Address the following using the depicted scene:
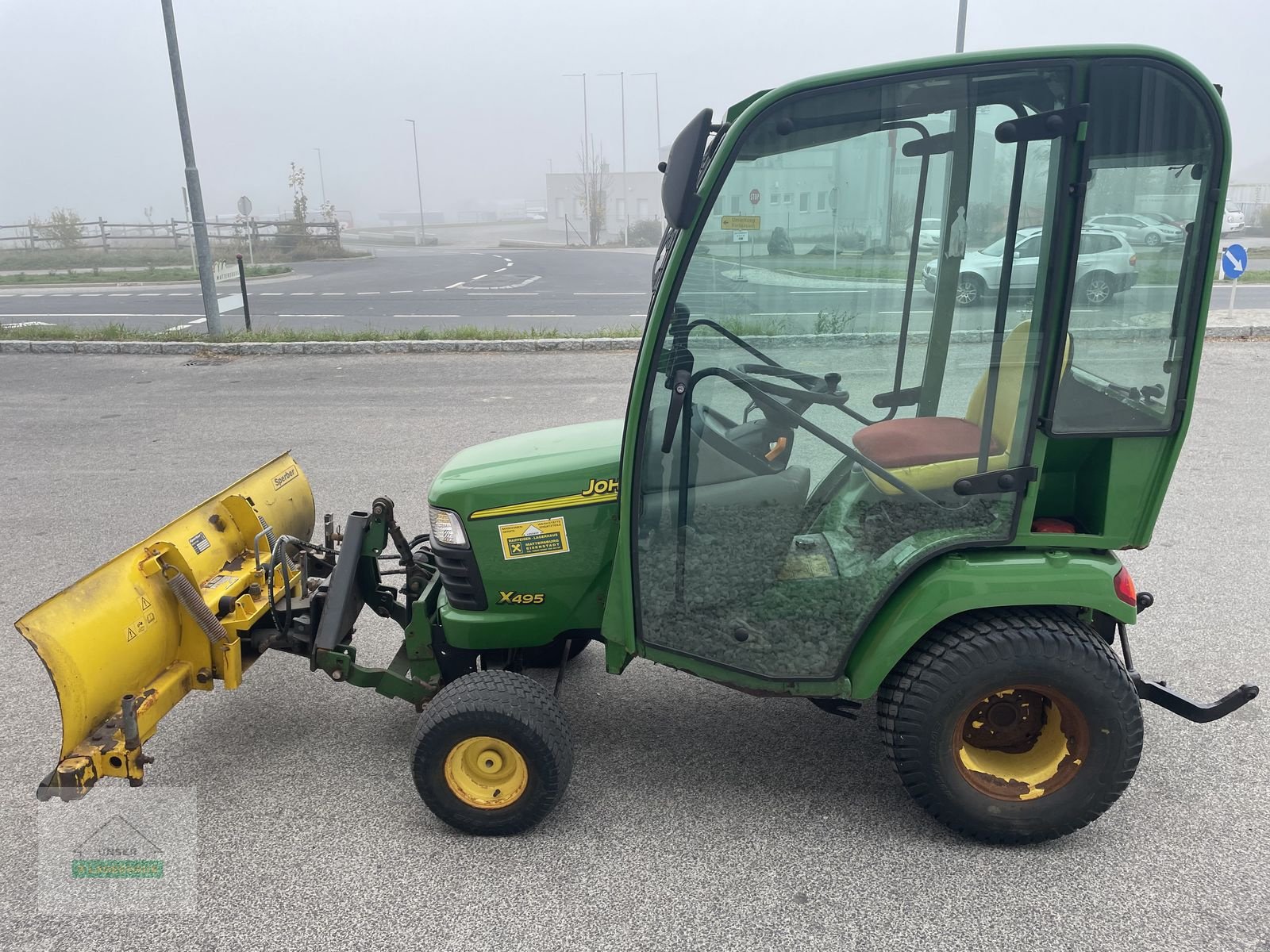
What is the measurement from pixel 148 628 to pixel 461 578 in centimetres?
101

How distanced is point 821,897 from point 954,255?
1942 millimetres

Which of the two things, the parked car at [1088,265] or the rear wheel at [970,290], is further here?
the rear wheel at [970,290]

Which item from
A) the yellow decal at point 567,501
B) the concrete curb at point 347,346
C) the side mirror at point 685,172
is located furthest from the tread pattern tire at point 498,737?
the concrete curb at point 347,346

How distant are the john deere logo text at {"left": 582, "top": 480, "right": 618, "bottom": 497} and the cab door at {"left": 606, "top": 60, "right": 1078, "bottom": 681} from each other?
222 mm

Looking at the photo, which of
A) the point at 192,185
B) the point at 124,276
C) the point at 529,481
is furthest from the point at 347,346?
the point at 124,276

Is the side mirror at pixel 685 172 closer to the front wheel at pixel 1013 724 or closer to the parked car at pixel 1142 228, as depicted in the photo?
the parked car at pixel 1142 228

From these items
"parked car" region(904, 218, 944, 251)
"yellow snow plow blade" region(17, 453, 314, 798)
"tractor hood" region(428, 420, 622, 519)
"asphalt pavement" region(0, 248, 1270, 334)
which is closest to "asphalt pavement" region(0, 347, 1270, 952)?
"yellow snow plow blade" region(17, 453, 314, 798)

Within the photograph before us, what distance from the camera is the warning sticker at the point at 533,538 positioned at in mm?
3104

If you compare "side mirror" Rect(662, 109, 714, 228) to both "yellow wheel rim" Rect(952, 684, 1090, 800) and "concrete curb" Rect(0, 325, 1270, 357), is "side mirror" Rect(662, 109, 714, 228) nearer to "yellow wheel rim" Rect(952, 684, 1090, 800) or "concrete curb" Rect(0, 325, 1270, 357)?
"yellow wheel rim" Rect(952, 684, 1090, 800)

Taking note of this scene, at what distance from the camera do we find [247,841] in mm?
3029

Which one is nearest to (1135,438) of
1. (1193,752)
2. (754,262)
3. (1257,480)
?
(754,262)

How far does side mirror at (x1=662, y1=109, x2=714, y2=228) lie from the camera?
249 centimetres

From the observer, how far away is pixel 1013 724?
2945 millimetres

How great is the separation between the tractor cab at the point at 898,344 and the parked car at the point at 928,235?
0.01 meters
